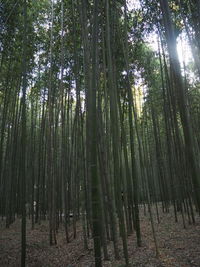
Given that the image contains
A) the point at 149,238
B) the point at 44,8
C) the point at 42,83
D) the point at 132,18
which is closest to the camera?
the point at 149,238

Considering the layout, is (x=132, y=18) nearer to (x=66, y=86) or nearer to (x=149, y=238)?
(x=66, y=86)

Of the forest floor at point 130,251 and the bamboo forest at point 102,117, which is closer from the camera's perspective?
the bamboo forest at point 102,117

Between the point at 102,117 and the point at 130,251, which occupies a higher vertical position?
the point at 102,117

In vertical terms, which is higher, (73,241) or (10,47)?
(10,47)

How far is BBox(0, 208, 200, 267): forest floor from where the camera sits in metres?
3.59

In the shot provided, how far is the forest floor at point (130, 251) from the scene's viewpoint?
141 inches

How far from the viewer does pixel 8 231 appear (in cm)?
686

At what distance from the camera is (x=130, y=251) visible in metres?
4.16

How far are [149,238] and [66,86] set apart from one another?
4.15 metres

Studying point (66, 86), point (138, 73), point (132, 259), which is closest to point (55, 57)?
point (66, 86)

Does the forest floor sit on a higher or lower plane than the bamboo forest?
lower

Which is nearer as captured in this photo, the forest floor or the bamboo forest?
the bamboo forest

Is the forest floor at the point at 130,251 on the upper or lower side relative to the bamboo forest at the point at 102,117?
lower

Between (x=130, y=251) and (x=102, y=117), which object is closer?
(x=130, y=251)
